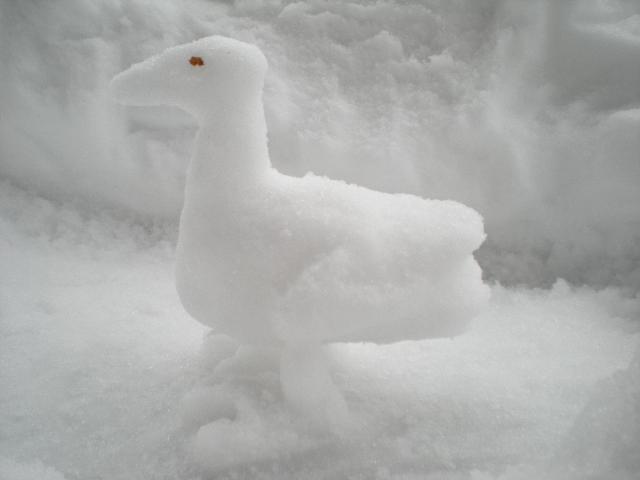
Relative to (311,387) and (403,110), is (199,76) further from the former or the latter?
(403,110)

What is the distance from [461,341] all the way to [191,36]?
87 centimetres

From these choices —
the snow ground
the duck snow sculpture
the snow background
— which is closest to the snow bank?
the snow background

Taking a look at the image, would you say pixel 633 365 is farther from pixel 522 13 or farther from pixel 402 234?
pixel 522 13

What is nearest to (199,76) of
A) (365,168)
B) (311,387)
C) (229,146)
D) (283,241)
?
(229,146)

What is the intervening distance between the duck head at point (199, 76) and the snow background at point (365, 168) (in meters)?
0.39

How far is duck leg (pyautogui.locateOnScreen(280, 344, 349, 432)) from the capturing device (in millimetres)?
794

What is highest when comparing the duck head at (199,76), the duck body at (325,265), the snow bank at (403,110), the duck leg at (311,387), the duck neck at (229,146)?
the snow bank at (403,110)

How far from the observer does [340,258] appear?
29.4 inches

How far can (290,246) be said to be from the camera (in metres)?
0.76

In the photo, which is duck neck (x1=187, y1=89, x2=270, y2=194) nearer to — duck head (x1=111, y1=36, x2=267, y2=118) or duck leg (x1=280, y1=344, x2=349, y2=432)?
duck head (x1=111, y1=36, x2=267, y2=118)

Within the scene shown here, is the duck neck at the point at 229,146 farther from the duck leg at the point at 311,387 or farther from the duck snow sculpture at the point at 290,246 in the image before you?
the duck leg at the point at 311,387

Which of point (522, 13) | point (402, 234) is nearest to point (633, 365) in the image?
point (402, 234)

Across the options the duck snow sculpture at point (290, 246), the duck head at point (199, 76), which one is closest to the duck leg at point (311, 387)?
the duck snow sculpture at point (290, 246)

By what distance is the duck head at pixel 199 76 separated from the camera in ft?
2.56
